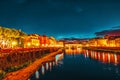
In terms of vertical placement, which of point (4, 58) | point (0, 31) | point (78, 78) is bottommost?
point (78, 78)

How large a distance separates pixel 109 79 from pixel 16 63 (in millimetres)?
21385

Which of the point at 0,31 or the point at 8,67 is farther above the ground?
the point at 0,31

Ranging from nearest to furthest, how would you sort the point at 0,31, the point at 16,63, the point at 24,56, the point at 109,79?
the point at 109,79 < the point at 16,63 < the point at 24,56 < the point at 0,31

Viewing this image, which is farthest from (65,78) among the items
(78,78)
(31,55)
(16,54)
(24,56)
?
(31,55)

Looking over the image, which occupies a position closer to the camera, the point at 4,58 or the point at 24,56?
the point at 4,58

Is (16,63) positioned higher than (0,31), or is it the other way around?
(0,31)

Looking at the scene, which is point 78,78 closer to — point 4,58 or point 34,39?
point 4,58

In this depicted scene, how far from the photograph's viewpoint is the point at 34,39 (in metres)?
187

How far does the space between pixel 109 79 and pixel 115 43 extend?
162114mm

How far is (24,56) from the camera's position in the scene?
6178cm

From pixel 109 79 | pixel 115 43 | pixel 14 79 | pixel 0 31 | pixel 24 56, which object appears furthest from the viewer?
pixel 115 43

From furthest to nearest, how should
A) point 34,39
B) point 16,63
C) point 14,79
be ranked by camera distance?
point 34,39
point 16,63
point 14,79

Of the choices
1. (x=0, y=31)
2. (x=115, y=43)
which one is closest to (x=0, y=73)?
(x=0, y=31)

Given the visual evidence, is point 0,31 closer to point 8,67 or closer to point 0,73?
point 8,67
